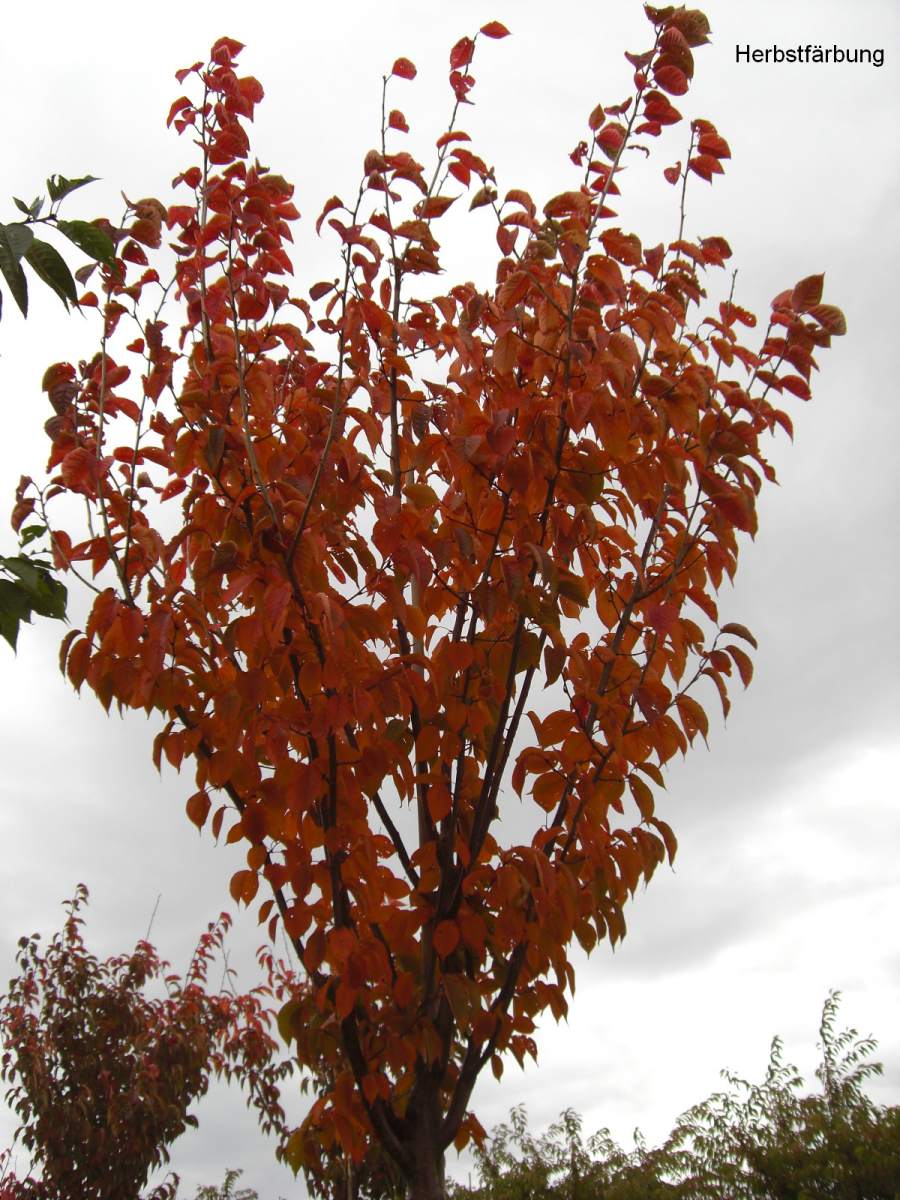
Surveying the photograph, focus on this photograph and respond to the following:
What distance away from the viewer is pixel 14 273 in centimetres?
145

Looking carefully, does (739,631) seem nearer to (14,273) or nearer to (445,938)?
(445,938)

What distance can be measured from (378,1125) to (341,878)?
0.59 meters

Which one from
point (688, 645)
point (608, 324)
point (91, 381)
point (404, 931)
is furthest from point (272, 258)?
point (404, 931)

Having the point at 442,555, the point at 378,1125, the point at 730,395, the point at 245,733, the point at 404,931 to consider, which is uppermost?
the point at 730,395

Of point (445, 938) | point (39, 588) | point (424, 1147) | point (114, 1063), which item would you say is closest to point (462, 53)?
point (39, 588)

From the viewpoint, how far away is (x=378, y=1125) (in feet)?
7.95

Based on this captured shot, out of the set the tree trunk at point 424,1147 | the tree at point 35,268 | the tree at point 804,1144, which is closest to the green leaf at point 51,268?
the tree at point 35,268

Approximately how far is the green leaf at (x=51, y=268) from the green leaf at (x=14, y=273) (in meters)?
0.13

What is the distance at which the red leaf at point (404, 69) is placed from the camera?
2820mm

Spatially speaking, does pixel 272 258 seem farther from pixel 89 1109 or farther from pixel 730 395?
pixel 89 1109

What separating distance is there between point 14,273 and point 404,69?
1.76 metres

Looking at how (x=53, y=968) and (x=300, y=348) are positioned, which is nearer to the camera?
(x=300, y=348)

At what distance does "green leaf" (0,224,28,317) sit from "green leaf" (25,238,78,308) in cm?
13

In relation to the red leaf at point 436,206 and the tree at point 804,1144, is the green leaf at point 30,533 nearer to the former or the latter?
the red leaf at point 436,206
